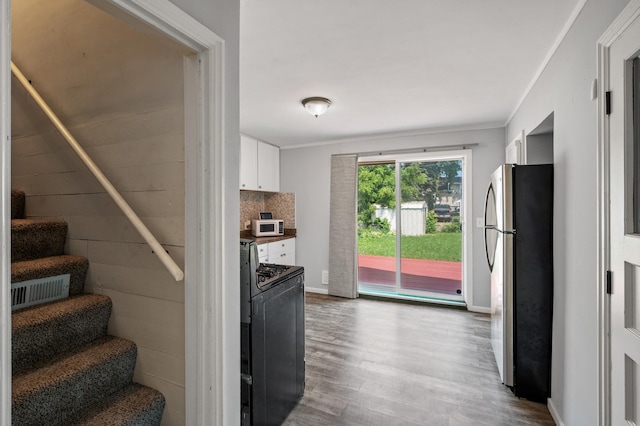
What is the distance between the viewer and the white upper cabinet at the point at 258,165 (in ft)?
13.9

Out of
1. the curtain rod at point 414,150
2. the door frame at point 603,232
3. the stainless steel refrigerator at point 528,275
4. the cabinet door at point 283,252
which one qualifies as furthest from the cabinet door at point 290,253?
the door frame at point 603,232

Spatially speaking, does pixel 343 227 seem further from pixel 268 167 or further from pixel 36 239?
pixel 36 239

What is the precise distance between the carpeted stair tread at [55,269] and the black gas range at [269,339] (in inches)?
34.5

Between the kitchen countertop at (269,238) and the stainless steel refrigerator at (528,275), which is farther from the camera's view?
the kitchen countertop at (269,238)

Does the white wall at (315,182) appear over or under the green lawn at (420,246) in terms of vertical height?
over

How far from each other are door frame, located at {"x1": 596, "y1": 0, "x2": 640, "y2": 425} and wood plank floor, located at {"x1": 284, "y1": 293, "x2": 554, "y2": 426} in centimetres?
89

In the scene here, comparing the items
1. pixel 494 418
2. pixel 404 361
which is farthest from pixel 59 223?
pixel 494 418

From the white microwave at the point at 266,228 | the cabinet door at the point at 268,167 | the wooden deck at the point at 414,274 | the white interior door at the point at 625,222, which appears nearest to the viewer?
the white interior door at the point at 625,222

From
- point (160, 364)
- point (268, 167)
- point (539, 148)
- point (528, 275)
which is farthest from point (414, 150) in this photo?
point (160, 364)

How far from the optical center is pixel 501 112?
3.35 metres

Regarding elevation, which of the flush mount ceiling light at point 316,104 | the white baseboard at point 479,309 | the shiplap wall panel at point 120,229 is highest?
the flush mount ceiling light at point 316,104

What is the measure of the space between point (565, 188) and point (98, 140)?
8.73ft

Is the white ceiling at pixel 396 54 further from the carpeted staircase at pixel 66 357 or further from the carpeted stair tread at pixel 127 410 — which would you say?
the carpeted stair tread at pixel 127 410

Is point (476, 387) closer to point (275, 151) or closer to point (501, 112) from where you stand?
point (501, 112)
